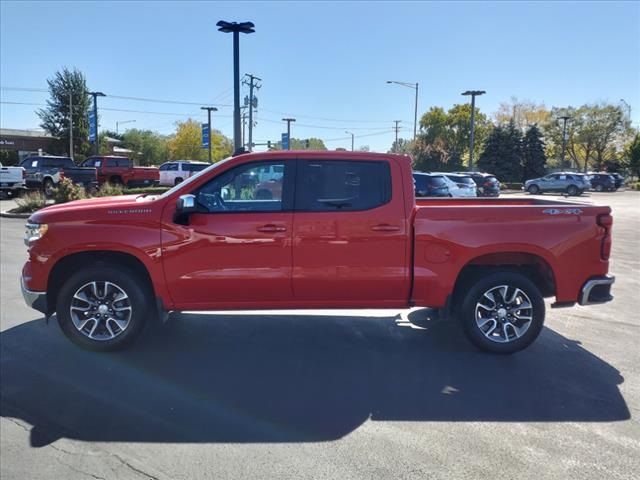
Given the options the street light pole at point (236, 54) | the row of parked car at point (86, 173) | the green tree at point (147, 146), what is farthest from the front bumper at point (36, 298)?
the green tree at point (147, 146)

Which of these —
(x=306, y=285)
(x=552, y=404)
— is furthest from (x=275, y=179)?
(x=552, y=404)

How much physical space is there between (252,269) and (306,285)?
0.54 m

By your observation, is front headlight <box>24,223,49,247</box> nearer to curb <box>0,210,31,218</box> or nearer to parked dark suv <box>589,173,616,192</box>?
curb <box>0,210,31,218</box>

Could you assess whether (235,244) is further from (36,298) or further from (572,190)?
(572,190)

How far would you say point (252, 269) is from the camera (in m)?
4.89

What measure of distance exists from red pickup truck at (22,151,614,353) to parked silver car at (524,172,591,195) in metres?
37.4

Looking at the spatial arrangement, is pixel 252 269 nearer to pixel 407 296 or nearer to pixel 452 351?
pixel 407 296

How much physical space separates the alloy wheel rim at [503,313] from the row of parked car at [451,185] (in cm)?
999

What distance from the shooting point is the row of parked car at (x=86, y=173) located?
2505 cm

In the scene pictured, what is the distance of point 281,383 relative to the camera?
172 inches

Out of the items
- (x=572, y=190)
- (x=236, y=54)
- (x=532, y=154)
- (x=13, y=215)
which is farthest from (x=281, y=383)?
(x=532, y=154)

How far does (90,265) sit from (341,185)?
8.48ft

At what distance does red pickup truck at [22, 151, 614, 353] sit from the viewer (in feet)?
15.9

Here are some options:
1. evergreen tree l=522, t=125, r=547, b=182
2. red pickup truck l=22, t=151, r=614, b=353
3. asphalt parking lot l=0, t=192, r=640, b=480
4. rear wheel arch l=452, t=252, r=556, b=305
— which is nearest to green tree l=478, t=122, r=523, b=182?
evergreen tree l=522, t=125, r=547, b=182
